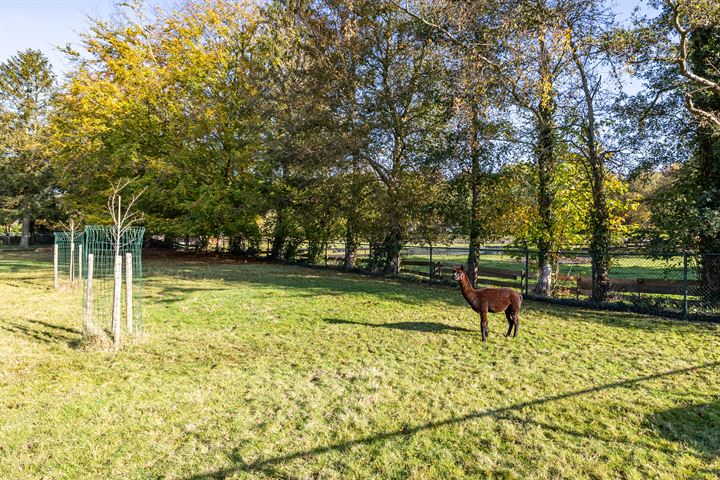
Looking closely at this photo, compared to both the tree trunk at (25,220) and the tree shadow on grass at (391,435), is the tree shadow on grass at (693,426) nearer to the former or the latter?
the tree shadow on grass at (391,435)

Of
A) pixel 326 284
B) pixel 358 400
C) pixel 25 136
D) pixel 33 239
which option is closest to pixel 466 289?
pixel 358 400

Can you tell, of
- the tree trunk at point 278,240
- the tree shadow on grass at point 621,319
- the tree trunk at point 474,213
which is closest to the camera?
the tree shadow on grass at point 621,319

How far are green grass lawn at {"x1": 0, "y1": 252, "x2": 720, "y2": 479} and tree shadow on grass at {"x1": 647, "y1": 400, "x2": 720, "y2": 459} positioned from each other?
2cm

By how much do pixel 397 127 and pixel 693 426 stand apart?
12.3 metres

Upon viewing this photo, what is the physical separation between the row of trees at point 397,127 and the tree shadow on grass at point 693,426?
245 inches

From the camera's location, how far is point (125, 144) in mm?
20250

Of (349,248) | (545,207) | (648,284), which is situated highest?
(545,207)

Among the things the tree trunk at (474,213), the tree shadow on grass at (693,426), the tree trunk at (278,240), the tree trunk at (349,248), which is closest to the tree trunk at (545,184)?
the tree trunk at (474,213)

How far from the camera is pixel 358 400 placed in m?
4.00

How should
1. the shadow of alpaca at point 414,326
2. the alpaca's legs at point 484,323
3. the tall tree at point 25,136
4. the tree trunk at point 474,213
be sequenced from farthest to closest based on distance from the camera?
the tall tree at point 25,136, the tree trunk at point 474,213, the shadow of alpaca at point 414,326, the alpaca's legs at point 484,323

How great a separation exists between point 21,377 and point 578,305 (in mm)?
10996

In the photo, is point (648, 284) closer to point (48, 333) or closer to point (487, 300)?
point (487, 300)

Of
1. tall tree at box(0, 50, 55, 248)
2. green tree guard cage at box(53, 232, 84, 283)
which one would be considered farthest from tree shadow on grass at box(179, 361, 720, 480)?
tall tree at box(0, 50, 55, 248)

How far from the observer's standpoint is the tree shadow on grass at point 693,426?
10.5ft
